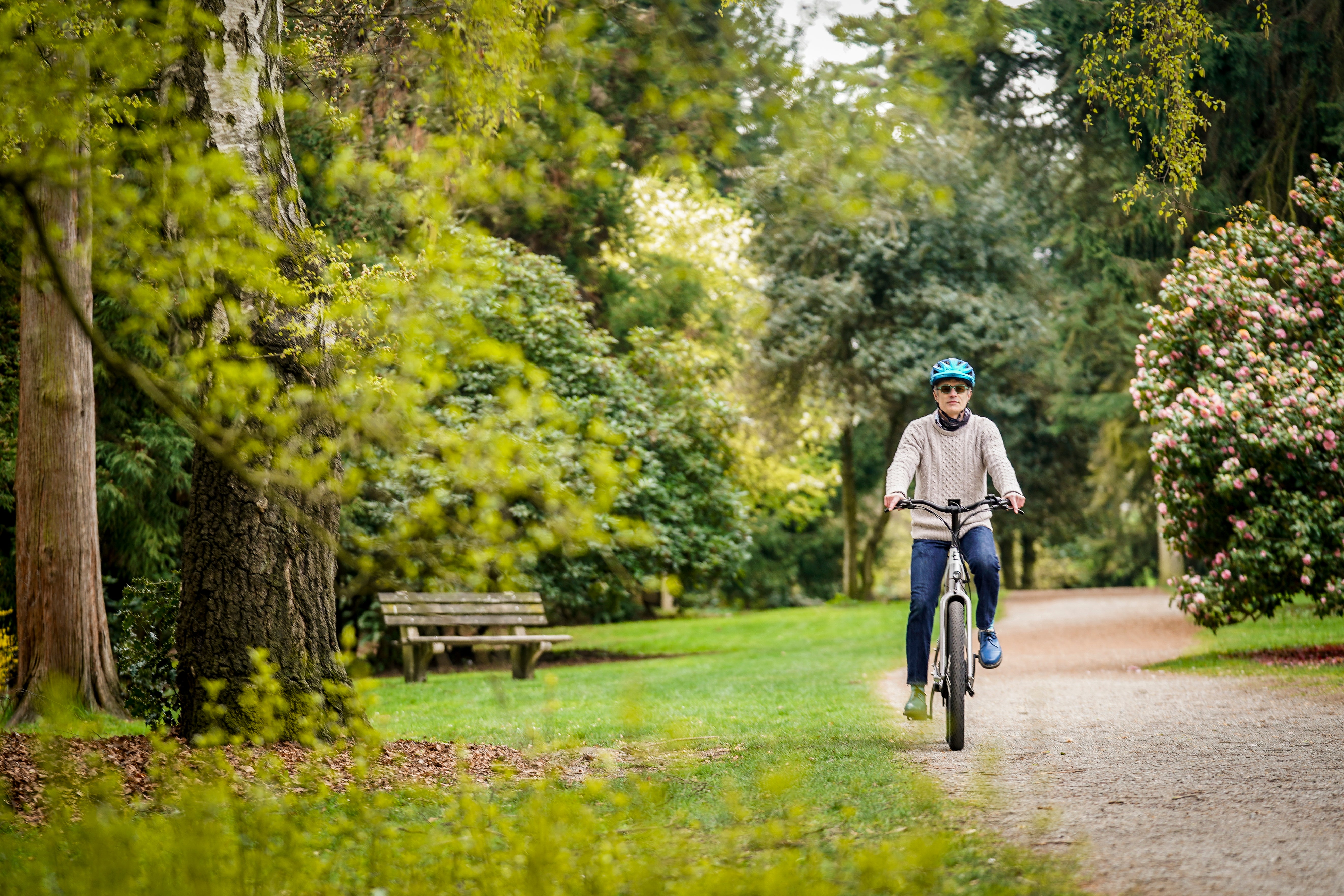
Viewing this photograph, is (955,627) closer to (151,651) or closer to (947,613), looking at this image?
(947,613)

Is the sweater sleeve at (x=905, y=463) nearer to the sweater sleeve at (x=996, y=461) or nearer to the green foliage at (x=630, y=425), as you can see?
the sweater sleeve at (x=996, y=461)

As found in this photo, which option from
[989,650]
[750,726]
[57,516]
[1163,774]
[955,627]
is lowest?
[750,726]

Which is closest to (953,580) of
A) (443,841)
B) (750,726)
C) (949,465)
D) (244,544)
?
(949,465)

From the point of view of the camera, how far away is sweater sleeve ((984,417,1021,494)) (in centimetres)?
640

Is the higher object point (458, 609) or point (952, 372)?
point (952, 372)

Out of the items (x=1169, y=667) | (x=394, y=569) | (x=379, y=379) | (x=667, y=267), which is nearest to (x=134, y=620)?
(x=379, y=379)

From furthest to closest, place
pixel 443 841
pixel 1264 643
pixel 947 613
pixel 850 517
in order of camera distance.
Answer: pixel 850 517, pixel 1264 643, pixel 947 613, pixel 443 841

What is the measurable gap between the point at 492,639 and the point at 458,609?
1.46m

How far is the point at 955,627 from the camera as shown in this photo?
634 centimetres

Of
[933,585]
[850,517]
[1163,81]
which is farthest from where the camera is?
[850,517]

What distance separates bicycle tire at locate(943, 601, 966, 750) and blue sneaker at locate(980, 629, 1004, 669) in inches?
7.1

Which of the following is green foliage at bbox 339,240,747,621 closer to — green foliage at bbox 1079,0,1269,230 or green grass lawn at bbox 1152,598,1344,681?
green grass lawn at bbox 1152,598,1344,681

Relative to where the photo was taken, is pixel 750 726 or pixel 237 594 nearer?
pixel 237 594

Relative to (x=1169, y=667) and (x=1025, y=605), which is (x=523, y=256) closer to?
(x=1169, y=667)
